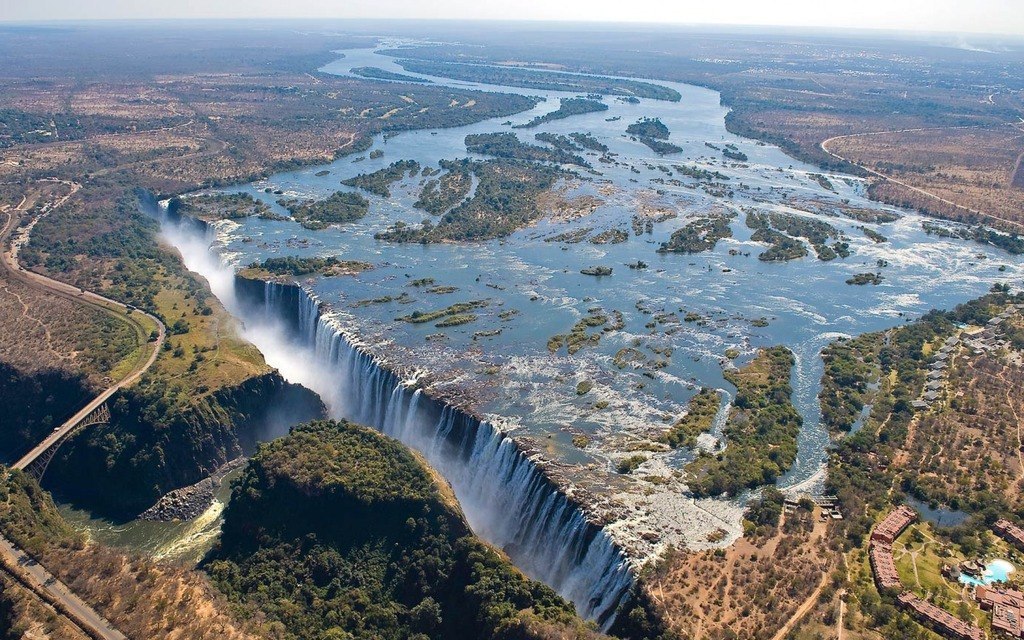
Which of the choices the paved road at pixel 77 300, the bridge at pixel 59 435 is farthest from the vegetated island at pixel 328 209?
the bridge at pixel 59 435

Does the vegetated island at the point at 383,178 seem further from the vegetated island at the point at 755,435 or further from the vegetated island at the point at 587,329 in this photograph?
the vegetated island at the point at 755,435

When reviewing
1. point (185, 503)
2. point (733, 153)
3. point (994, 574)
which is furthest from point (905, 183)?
point (185, 503)

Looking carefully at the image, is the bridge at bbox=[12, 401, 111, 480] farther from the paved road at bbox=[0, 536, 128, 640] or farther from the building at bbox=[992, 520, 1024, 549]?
the building at bbox=[992, 520, 1024, 549]

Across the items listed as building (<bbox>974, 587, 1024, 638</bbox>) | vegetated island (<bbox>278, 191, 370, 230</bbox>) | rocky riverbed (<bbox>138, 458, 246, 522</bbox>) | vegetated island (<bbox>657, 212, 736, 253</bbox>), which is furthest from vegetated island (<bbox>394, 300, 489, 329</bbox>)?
building (<bbox>974, 587, 1024, 638</bbox>)

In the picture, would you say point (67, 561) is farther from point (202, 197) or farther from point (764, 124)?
point (764, 124)

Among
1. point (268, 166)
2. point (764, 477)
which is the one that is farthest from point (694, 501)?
point (268, 166)
